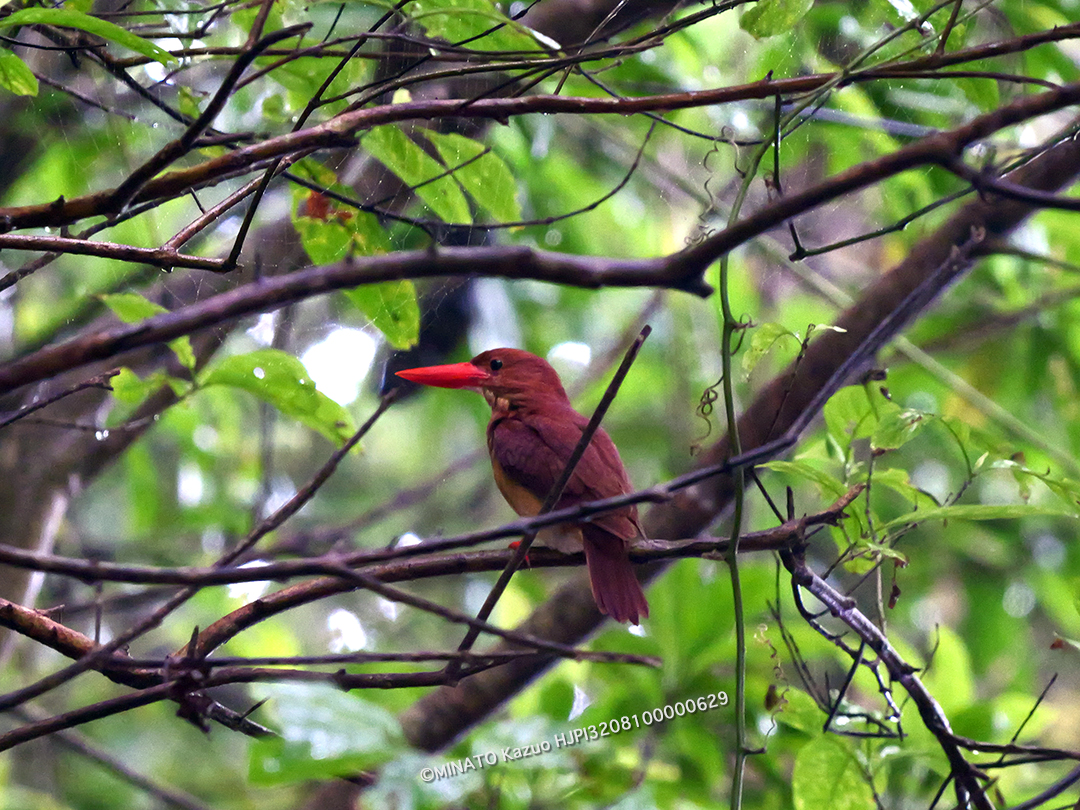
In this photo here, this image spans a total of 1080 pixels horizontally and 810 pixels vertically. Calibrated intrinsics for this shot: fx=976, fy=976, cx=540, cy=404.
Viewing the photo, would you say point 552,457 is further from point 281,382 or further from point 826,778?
point 826,778

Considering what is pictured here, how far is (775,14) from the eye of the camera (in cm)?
156

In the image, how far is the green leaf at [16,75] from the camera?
139 centimetres

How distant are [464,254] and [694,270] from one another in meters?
0.19

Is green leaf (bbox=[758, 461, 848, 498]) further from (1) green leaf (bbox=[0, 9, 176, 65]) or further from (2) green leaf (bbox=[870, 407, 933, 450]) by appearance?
(1) green leaf (bbox=[0, 9, 176, 65])

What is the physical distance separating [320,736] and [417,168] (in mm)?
1031

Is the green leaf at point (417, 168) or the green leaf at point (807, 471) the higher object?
the green leaf at point (417, 168)

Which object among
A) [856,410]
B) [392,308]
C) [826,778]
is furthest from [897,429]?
[392,308]

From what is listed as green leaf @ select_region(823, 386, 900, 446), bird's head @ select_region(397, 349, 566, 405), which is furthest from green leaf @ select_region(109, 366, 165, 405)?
green leaf @ select_region(823, 386, 900, 446)

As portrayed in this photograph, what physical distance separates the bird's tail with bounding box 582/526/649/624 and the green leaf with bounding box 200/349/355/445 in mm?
593

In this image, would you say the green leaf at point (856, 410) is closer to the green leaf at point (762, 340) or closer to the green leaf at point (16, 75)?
the green leaf at point (762, 340)

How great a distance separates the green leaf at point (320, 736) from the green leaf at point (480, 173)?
1006 mm

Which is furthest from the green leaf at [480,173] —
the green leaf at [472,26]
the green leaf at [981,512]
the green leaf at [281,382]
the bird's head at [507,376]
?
the bird's head at [507,376]

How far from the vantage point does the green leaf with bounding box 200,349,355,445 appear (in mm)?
1733

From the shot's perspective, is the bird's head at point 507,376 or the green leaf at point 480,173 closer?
the green leaf at point 480,173
